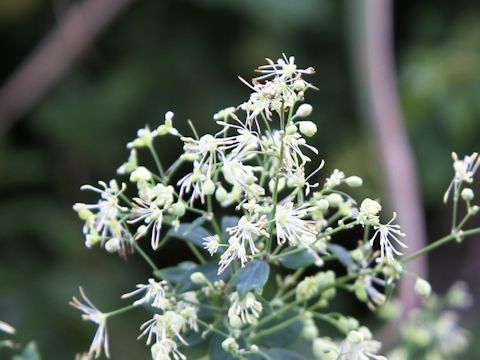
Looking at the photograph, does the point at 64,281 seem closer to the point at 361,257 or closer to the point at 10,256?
the point at 10,256

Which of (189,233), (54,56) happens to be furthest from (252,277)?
(54,56)

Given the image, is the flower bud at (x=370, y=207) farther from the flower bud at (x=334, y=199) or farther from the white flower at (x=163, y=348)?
the white flower at (x=163, y=348)

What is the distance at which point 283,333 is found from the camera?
2.75 ft

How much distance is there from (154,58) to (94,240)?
2010mm

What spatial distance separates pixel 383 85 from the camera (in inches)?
90.0

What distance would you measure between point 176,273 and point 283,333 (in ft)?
0.45

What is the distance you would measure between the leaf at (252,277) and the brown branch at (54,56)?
6.22 ft

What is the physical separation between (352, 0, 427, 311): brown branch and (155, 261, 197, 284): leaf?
113cm

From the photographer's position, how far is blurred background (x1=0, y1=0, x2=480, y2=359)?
239 cm

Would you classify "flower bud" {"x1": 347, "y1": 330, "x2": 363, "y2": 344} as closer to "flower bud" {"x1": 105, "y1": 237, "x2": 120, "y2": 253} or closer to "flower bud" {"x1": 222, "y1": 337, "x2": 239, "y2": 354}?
"flower bud" {"x1": 222, "y1": 337, "x2": 239, "y2": 354}

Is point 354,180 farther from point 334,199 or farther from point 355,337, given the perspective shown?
point 355,337

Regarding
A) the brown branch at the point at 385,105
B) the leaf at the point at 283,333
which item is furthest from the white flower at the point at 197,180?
the brown branch at the point at 385,105

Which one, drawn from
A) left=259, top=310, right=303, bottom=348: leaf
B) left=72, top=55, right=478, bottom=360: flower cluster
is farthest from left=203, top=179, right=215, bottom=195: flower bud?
left=259, top=310, right=303, bottom=348: leaf

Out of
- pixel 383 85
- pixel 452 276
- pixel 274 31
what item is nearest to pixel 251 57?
pixel 274 31
